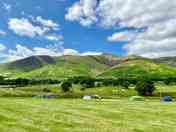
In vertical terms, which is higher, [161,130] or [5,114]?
[5,114]

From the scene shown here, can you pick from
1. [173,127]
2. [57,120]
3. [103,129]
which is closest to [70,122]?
[57,120]

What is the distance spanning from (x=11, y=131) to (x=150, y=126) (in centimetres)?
1602

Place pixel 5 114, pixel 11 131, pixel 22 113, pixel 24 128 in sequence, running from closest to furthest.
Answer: pixel 11 131 < pixel 24 128 < pixel 5 114 < pixel 22 113

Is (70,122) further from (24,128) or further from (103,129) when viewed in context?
(24,128)

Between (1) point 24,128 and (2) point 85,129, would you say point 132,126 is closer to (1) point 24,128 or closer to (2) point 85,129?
(2) point 85,129

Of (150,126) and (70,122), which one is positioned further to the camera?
(150,126)

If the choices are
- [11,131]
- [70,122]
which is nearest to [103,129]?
[70,122]

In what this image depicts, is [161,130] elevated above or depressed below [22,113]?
below

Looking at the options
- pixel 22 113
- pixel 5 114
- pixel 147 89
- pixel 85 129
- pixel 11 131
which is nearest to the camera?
pixel 11 131

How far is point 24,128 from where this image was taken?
2309 centimetres

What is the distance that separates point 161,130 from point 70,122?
390 inches

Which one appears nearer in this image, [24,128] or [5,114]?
[24,128]

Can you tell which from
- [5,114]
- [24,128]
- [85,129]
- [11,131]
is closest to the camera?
[11,131]

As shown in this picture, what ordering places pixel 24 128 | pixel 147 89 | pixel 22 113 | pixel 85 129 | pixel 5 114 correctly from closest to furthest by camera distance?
pixel 24 128
pixel 85 129
pixel 5 114
pixel 22 113
pixel 147 89
